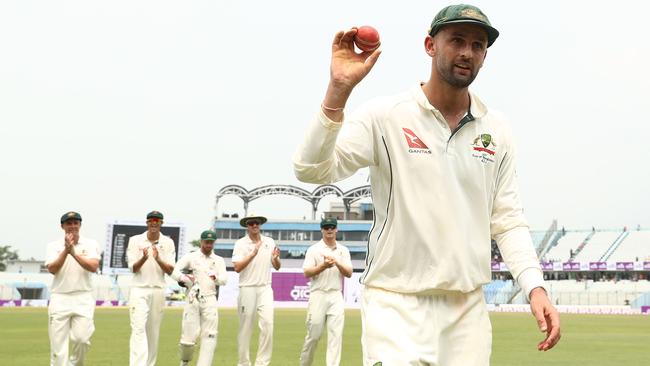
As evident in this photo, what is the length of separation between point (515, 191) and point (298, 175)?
120 centimetres

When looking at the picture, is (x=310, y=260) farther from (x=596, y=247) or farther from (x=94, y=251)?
(x=596, y=247)

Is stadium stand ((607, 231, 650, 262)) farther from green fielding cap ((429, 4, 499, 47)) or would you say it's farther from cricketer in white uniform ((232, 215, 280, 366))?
green fielding cap ((429, 4, 499, 47))

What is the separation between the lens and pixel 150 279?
37.3 feet

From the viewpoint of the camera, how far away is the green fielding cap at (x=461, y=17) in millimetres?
3172

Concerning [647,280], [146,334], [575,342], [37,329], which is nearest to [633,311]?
[647,280]

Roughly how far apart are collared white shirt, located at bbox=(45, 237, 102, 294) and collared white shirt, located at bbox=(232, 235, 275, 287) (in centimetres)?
245

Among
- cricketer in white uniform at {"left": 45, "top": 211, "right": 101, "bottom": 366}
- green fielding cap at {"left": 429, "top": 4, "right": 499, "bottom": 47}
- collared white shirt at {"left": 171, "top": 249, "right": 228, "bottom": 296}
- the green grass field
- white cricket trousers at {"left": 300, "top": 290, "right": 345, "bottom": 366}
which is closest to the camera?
green fielding cap at {"left": 429, "top": 4, "right": 499, "bottom": 47}

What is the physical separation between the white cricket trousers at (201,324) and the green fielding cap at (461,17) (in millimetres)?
8431

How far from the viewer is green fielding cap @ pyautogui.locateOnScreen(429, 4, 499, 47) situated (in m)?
3.17

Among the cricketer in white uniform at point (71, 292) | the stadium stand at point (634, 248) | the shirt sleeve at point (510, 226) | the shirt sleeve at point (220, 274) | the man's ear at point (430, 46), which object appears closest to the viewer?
the man's ear at point (430, 46)

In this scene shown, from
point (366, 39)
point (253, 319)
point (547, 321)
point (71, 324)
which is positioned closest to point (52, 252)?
point (71, 324)

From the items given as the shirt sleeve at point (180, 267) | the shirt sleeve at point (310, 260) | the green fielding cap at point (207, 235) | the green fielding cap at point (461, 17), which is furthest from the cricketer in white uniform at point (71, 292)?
the green fielding cap at point (461, 17)

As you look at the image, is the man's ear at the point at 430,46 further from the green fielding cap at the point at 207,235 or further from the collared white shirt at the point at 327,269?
the green fielding cap at the point at 207,235

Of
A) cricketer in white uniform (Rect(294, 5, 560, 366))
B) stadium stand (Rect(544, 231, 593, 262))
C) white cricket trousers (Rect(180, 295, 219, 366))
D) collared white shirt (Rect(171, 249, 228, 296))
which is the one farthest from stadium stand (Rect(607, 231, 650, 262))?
cricketer in white uniform (Rect(294, 5, 560, 366))
